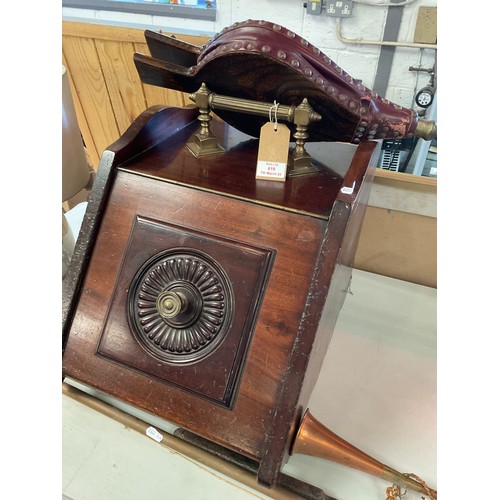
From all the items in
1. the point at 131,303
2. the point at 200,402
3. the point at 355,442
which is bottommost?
the point at 355,442

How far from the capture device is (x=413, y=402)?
992 mm

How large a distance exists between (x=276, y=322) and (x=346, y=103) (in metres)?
0.42

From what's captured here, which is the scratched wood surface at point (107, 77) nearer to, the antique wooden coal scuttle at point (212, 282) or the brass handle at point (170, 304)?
the antique wooden coal scuttle at point (212, 282)

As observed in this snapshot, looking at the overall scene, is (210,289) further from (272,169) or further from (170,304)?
(272,169)

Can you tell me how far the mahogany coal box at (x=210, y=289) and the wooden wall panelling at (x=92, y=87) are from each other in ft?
2.59

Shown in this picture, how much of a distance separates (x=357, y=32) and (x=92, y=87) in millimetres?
1012

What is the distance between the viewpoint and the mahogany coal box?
71cm

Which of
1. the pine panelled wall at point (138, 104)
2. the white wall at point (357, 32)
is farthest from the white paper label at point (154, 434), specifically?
the white wall at point (357, 32)

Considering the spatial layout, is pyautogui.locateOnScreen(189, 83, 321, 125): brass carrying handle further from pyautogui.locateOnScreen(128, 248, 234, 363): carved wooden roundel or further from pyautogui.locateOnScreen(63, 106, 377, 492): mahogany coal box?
pyautogui.locateOnScreen(128, 248, 234, 363): carved wooden roundel

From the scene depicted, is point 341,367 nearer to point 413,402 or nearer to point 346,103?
point 413,402

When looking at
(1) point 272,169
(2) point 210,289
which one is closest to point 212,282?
(2) point 210,289

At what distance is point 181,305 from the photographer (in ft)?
2.42

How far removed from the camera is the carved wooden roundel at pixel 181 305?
2.53 feet
